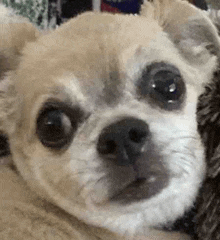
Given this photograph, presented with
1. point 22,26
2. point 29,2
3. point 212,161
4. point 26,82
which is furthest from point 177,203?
point 29,2

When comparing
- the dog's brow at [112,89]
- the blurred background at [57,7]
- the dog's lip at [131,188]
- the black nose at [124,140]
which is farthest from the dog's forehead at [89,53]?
the blurred background at [57,7]

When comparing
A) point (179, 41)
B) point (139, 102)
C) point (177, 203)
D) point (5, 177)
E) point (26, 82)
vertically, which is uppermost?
point (179, 41)

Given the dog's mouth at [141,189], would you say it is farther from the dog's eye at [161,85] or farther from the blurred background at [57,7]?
the blurred background at [57,7]

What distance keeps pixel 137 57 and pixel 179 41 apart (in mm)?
251

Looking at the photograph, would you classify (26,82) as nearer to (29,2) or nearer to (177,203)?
(177,203)

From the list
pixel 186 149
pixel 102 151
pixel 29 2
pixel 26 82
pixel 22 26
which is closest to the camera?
pixel 102 151

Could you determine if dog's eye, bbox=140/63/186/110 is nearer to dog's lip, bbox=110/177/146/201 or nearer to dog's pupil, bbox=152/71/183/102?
dog's pupil, bbox=152/71/183/102

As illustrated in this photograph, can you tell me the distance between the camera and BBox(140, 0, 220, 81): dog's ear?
1033 mm

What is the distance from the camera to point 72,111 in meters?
0.87

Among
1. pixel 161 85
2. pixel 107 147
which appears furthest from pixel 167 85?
pixel 107 147

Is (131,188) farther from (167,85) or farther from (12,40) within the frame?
(12,40)

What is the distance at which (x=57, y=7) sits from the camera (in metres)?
1.71

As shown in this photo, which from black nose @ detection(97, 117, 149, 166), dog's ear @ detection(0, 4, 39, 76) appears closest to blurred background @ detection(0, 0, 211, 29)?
dog's ear @ detection(0, 4, 39, 76)

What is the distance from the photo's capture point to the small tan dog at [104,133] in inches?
31.0
